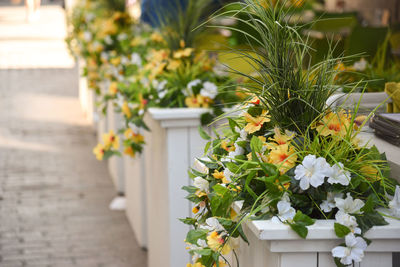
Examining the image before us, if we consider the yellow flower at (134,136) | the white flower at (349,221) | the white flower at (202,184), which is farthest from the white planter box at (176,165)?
the white flower at (349,221)

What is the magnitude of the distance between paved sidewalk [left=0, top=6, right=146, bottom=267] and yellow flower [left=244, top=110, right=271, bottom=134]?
9.38 feet

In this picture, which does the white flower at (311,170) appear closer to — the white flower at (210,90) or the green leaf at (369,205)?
the green leaf at (369,205)

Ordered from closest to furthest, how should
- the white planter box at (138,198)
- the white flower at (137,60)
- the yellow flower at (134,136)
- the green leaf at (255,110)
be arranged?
the green leaf at (255,110) → the yellow flower at (134,136) → the white flower at (137,60) → the white planter box at (138,198)

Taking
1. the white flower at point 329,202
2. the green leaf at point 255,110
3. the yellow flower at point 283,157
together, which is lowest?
the white flower at point 329,202

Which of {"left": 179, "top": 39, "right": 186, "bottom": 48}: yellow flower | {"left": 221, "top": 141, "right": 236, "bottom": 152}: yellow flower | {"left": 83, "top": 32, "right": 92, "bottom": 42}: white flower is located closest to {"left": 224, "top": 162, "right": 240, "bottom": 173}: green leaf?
{"left": 221, "top": 141, "right": 236, "bottom": 152}: yellow flower

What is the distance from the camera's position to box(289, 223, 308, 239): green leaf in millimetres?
1542

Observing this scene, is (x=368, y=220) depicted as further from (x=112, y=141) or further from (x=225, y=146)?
(x=112, y=141)

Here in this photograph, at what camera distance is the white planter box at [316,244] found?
1.56 m

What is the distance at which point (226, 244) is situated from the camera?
1.73 metres

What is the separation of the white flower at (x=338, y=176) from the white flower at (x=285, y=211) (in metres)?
0.12

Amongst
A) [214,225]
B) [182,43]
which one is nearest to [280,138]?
[214,225]

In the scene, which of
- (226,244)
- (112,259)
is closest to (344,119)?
(226,244)

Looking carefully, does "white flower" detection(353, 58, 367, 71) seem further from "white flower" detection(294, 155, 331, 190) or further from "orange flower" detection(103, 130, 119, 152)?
"white flower" detection(294, 155, 331, 190)

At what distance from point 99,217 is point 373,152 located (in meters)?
4.06
